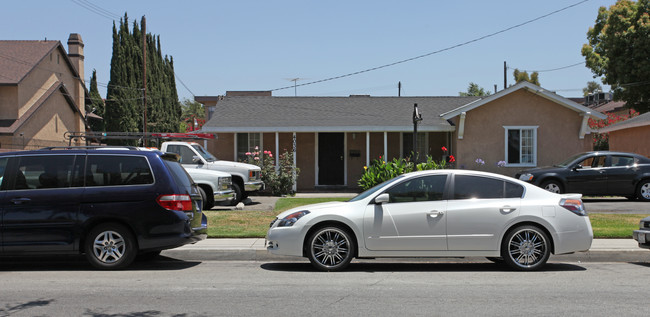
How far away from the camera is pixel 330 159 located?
24.5 m

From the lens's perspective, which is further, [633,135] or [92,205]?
[633,135]

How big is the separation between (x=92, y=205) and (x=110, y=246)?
0.64m

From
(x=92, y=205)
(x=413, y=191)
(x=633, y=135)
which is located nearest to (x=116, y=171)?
(x=92, y=205)

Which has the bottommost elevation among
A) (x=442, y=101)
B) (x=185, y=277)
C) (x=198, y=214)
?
(x=185, y=277)

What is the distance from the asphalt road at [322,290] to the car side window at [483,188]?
110 centimetres

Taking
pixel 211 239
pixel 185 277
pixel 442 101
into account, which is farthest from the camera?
pixel 442 101

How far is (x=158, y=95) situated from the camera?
153 feet

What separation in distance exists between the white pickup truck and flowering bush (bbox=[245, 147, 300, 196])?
2.95m

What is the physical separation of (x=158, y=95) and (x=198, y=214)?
39193mm

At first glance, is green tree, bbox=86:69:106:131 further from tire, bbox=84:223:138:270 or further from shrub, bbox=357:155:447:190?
tire, bbox=84:223:138:270

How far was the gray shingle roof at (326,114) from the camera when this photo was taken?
23031 millimetres

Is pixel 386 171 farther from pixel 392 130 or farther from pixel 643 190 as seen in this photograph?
pixel 643 190

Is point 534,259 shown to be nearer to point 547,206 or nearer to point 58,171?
point 547,206

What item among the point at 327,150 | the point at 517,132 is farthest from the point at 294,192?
the point at 517,132
